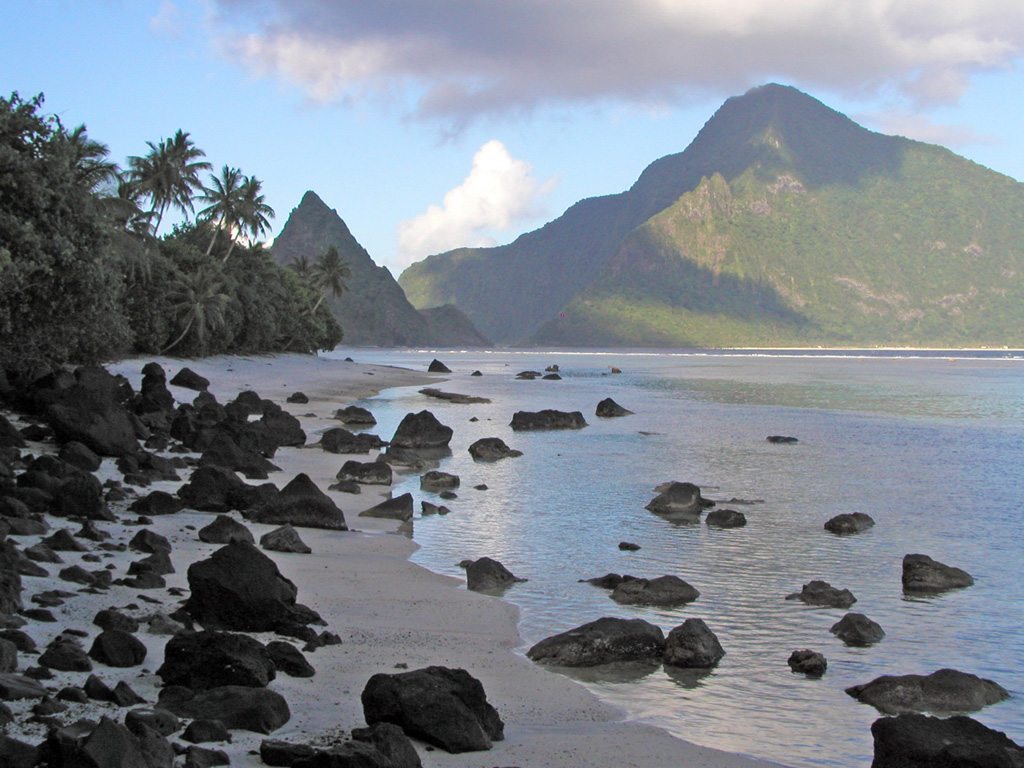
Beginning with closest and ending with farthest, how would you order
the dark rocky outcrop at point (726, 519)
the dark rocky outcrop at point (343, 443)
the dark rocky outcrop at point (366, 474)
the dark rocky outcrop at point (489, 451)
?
the dark rocky outcrop at point (726, 519) → the dark rocky outcrop at point (366, 474) → the dark rocky outcrop at point (343, 443) → the dark rocky outcrop at point (489, 451)

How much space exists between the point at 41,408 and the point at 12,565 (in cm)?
1334

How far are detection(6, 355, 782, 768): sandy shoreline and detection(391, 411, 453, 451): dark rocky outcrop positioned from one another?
41.2 feet

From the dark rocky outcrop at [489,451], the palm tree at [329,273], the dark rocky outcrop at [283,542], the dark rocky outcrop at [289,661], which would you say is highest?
the palm tree at [329,273]

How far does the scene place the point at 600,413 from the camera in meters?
44.0

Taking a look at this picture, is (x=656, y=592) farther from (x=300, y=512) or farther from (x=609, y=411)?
(x=609, y=411)

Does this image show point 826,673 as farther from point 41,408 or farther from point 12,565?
point 41,408

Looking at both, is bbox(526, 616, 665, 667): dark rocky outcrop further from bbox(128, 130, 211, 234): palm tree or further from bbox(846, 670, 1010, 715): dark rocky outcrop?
bbox(128, 130, 211, 234): palm tree

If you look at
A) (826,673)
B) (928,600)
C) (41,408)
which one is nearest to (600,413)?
(41,408)

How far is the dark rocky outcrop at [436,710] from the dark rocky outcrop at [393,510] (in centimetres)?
983

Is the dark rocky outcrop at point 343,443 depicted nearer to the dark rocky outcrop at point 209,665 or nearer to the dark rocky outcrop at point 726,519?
the dark rocky outcrop at point 726,519

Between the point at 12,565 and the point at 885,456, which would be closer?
the point at 12,565

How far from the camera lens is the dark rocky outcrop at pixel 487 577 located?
1244cm

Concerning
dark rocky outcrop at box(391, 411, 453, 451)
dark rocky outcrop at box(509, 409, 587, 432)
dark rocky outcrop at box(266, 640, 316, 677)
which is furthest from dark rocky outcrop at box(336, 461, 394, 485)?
dark rocky outcrop at box(509, 409, 587, 432)

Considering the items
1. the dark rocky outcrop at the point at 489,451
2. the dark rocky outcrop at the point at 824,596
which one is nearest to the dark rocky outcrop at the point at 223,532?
the dark rocky outcrop at the point at 824,596
